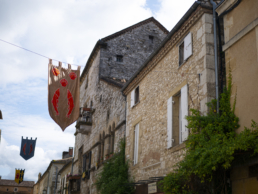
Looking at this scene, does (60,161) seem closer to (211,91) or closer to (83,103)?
(83,103)

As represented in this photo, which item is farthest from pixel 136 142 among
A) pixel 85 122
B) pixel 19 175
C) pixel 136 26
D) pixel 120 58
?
pixel 19 175

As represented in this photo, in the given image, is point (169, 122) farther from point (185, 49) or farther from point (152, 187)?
point (185, 49)

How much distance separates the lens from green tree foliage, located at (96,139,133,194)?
11.5 metres

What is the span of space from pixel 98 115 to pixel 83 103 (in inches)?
206

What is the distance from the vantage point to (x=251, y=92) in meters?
6.70

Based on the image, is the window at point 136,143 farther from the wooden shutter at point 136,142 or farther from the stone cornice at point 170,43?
the stone cornice at point 170,43

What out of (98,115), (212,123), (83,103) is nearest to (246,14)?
(212,123)

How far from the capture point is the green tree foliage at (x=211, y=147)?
6.20 metres

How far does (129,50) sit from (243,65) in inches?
570

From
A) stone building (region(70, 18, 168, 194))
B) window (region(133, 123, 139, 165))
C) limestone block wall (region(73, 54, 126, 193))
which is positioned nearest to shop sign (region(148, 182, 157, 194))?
window (region(133, 123, 139, 165))

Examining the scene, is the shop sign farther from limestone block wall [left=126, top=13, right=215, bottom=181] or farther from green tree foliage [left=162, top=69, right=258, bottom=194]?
green tree foliage [left=162, top=69, right=258, bottom=194]

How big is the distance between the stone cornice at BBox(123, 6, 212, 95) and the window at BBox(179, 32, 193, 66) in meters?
0.22

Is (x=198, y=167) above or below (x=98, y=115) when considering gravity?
below

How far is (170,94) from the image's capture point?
31.8ft
